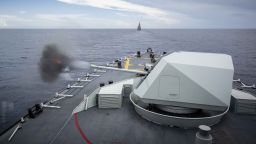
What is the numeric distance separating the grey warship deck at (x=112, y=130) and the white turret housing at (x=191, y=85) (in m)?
0.99

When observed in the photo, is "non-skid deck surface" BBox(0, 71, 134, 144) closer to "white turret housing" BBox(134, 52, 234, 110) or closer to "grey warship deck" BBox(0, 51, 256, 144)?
"grey warship deck" BBox(0, 51, 256, 144)

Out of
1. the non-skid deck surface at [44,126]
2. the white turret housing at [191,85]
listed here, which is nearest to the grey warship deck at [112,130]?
the non-skid deck surface at [44,126]

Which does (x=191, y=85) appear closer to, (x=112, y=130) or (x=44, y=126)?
(x=112, y=130)

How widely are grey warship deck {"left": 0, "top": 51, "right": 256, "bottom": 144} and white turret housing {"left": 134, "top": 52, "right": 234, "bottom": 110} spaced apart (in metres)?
0.99

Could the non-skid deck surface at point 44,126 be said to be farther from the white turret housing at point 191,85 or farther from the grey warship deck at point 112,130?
the white turret housing at point 191,85

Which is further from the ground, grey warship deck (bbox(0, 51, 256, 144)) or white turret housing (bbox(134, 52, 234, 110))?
white turret housing (bbox(134, 52, 234, 110))

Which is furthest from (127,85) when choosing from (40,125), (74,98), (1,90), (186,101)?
(1,90)

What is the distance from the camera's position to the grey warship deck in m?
7.07

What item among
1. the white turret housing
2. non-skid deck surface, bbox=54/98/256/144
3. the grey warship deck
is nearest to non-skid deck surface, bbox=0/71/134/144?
the grey warship deck

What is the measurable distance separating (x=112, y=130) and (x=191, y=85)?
3.30m

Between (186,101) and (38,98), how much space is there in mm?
17645

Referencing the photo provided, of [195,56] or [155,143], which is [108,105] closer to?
[155,143]

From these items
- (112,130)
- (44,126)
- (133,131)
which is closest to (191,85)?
(133,131)

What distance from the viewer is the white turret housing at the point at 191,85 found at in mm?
7633
